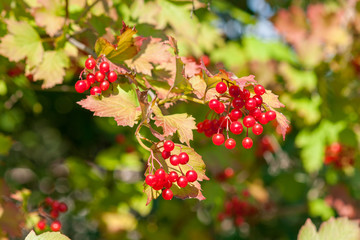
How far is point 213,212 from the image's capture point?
262 centimetres

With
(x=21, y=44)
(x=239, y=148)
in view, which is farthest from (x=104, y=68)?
(x=239, y=148)

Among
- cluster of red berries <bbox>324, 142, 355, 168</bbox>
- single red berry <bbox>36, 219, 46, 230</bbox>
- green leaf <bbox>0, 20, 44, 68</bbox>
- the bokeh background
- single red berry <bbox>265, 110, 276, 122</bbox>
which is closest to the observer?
single red berry <bbox>265, 110, 276, 122</bbox>

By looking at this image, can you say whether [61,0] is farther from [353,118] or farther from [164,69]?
[353,118]

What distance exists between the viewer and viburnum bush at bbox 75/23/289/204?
3.96ft

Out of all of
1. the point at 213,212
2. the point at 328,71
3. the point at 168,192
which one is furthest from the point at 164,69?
the point at 328,71

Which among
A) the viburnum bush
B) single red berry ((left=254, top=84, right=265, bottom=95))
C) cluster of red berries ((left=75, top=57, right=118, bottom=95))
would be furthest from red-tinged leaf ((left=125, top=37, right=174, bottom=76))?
single red berry ((left=254, top=84, right=265, bottom=95))

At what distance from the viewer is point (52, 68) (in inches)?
67.0

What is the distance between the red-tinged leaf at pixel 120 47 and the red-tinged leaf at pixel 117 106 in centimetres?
15

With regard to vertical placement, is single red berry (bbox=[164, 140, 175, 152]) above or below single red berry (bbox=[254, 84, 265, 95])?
below

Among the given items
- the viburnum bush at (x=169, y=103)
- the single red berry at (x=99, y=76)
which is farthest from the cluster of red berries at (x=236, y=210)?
the single red berry at (x=99, y=76)

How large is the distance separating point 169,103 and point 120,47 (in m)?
0.27

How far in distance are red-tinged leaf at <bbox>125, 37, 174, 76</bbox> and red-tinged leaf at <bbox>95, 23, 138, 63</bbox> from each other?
0.05 meters

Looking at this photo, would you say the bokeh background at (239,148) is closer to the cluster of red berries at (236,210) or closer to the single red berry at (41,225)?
the cluster of red berries at (236,210)

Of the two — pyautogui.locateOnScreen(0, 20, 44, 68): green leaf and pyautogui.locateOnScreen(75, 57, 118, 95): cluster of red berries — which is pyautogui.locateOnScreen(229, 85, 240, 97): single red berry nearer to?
pyautogui.locateOnScreen(75, 57, 118, 95): cluster of red berries
